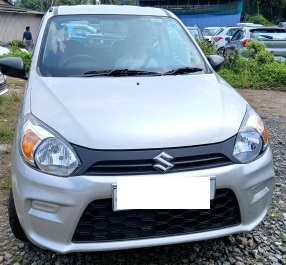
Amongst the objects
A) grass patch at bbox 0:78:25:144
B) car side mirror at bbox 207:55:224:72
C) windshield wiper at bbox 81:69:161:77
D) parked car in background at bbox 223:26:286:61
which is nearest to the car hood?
windshield wiper at bbox 81:69:161:77

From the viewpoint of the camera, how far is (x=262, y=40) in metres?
11.1

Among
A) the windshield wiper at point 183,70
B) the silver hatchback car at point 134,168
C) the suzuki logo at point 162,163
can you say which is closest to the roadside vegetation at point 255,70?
the windshield wiper at point 183,70

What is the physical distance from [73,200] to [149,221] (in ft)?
1.44

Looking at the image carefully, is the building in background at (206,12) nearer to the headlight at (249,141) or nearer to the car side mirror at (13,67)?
the car side mirror at (13,67)

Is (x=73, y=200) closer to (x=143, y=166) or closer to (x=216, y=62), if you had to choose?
(x=143, y=166)

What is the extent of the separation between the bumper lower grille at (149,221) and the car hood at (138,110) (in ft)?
1.12

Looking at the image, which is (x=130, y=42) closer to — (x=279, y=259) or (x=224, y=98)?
(x=224, y=98)

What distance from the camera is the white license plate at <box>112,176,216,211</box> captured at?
78.0 inches

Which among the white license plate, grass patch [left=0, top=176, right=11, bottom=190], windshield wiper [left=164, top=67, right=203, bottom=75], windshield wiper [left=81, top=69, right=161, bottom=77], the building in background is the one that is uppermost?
windshield wiper [left=81, top=69, right=161, bottom=77]

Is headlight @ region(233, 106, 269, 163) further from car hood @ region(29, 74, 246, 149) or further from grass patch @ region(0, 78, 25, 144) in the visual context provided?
grass patch @ region(0, 78, 25, 144)

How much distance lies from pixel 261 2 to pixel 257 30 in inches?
1145

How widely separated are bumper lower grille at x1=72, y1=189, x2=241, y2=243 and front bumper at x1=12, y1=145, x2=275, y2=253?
1.2 inches

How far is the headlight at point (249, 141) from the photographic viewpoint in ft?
7.21

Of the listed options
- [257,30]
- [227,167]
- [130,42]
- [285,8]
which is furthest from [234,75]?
[285,8]
